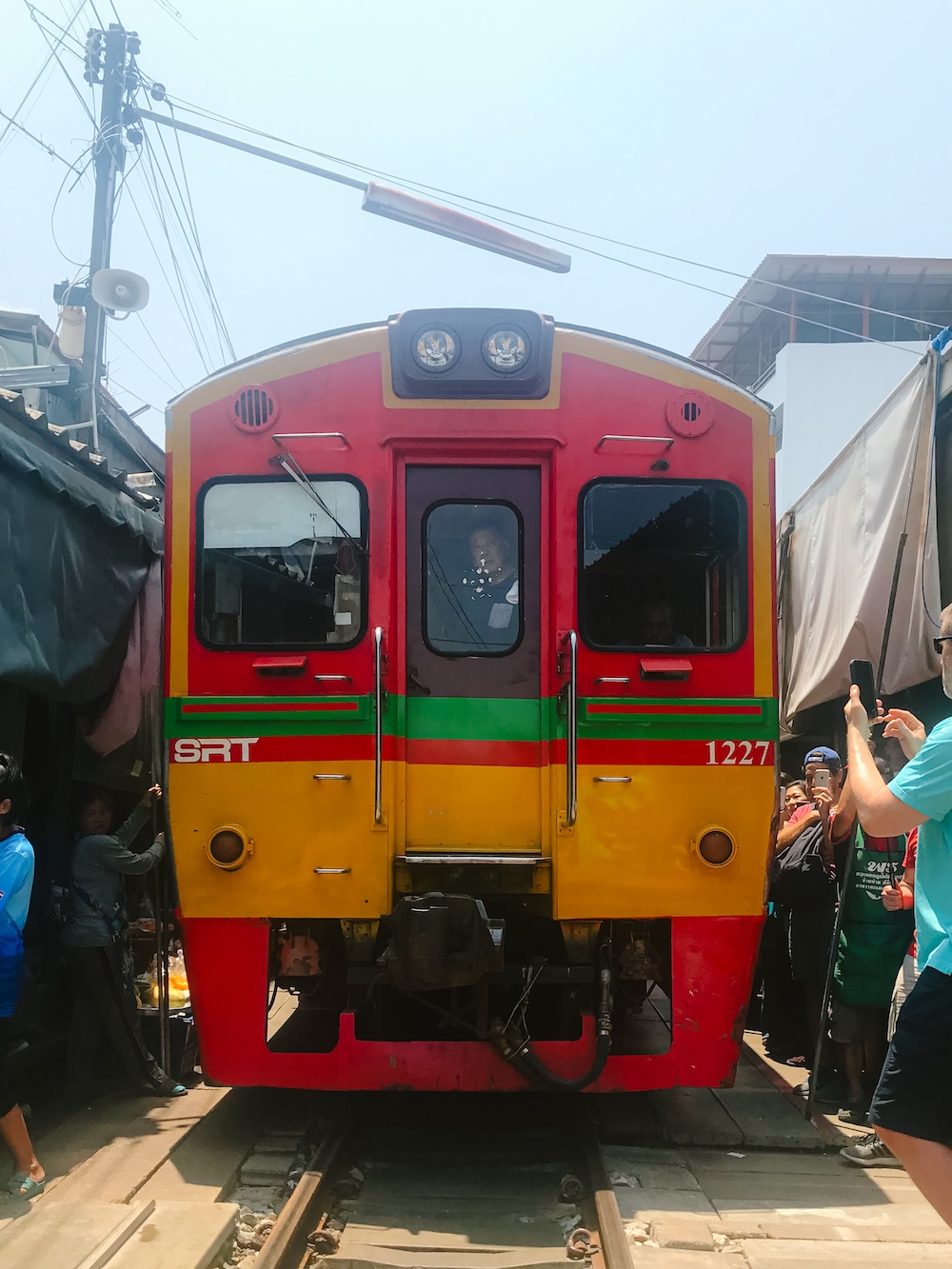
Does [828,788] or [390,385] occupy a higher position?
[390,385]

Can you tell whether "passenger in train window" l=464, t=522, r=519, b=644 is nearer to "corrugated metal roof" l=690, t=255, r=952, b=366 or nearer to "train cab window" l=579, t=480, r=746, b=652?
"train cab window" l=579, t=480, r=746, b=652

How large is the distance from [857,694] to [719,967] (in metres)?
1.72

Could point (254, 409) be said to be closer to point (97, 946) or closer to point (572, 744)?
point (572, 744)

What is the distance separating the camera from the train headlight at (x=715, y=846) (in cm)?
486

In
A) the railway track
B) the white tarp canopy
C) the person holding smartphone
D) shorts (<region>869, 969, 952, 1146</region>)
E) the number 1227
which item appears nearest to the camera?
shorts (<region>869, 969, 952, 1146</region>)

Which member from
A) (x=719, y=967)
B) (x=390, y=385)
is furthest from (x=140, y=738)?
(x=719, y=967)

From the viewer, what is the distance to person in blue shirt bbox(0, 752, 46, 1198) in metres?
4.42

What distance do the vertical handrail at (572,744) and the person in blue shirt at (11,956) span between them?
218cm

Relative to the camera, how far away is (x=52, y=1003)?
20.0ft

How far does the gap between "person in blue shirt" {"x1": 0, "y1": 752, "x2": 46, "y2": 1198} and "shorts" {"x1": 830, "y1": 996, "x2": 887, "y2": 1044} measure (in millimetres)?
3642

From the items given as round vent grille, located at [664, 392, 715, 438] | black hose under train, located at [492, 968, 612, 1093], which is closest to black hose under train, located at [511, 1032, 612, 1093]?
black hose under train, located at [492, 968, 612, 1093]

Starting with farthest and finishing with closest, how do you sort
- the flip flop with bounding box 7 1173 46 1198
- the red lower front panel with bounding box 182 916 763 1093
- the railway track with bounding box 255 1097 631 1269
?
the red lower front panel with bounding box 182 916 763 1093 < the flip flop with bounding box 7 1173 46 1198 < the railway track with bounding box 255 1097 631 1269

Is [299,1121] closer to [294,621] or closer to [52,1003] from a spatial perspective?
[52,1003]

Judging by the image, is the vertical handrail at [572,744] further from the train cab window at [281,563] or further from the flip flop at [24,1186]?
the flip flop at [24,1186]
